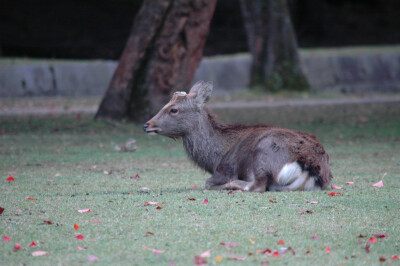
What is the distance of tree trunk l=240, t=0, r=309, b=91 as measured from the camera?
20859 millimetres

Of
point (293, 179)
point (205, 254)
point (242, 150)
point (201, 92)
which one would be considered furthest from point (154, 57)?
point (205, 254)

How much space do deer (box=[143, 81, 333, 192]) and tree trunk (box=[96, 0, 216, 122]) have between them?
652 centimetres

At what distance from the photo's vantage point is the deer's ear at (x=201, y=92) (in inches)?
321

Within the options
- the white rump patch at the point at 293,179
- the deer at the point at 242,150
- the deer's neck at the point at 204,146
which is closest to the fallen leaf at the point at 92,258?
the deer at the point at 242,150

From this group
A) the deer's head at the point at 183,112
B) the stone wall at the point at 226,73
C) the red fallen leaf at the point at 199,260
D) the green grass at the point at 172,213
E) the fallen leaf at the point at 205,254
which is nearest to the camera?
the red fallen leaf at the point at 199,260

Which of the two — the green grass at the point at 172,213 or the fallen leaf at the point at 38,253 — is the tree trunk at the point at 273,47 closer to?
the green grass at the point at 172,213

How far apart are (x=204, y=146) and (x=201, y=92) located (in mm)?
658

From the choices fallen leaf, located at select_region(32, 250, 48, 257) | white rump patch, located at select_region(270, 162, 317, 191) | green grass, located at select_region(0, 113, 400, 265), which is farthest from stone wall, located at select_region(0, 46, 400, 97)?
fallen leaf, located at select_region(32, 250, 48, 257)

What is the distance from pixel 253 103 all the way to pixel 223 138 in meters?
11.2

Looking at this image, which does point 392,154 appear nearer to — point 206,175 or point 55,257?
point 206,175

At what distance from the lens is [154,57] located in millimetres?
14641

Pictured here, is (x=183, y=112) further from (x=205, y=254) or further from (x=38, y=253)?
(x=38, y=253)

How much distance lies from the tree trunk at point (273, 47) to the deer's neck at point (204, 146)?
43.2 feet

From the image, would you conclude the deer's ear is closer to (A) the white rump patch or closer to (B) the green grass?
(B) the green grass
